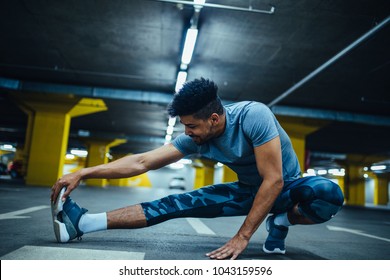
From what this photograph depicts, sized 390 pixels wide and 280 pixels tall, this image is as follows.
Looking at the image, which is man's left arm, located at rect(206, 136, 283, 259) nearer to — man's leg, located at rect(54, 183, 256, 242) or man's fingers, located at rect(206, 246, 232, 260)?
man's fingers, located at rect(206, 246, 232, 260)

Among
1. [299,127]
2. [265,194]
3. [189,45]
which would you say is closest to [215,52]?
[189,45]

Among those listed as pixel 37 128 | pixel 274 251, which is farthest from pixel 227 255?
pixel 37 128

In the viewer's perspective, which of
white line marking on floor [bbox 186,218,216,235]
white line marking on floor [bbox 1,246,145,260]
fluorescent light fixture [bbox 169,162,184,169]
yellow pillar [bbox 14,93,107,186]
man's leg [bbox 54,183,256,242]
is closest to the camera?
white line marking on floor [bbox 1,246,145,260]

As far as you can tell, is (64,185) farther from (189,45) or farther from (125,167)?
(189,45)

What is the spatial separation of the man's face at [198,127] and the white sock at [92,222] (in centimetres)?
89

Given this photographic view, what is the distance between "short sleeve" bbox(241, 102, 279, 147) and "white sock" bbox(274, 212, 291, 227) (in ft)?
2.22

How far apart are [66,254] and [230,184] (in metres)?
1.23

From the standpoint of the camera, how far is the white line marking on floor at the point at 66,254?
165 cm

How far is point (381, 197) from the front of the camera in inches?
1256

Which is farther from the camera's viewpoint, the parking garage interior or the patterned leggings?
the parking garage interior

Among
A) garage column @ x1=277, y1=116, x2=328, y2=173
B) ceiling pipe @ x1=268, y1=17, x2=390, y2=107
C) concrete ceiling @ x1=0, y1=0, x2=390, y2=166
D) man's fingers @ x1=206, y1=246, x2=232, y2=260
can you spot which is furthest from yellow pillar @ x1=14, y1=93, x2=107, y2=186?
man's fingers @ x1=206, y1=246, x2=232, y2=260

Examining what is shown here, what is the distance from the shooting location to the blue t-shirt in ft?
6.12
